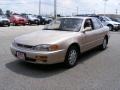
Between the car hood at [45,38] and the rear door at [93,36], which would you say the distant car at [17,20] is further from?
the car hood at [45,38]

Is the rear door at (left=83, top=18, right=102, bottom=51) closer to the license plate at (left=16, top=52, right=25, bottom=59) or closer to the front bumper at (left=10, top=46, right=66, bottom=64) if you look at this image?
the front bumper at (left=10, top=46, right=66, bottom=64)

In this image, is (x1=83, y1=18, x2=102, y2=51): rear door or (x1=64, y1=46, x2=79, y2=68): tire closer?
(x1=64, y1=46, x2=79, y2=68): tire

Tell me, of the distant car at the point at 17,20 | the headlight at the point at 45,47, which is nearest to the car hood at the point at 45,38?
the headlight at the point at 45,47

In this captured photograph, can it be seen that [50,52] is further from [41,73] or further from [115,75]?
[115,75]

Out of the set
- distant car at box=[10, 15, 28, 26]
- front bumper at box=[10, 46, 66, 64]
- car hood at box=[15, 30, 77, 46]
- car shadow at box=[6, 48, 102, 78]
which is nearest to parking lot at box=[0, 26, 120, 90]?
car shadow at box=[6, 48, 102, 78]

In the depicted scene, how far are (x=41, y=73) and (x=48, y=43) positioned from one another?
2.68 feet

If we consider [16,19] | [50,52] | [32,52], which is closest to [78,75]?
[50,52]

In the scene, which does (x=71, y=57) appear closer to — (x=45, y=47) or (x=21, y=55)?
(x=45, y=47)

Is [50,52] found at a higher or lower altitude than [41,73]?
higher

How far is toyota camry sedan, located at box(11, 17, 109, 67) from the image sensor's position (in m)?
5.39

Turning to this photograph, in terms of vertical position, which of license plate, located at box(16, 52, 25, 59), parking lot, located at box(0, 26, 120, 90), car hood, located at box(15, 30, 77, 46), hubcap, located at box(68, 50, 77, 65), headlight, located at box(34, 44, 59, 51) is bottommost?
parking lot, located at box(0, 26, 120, 90)

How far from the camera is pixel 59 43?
5527 millimetres

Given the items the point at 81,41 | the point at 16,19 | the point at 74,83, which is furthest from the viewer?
the point at 16,19

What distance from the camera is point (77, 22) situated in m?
6.91
